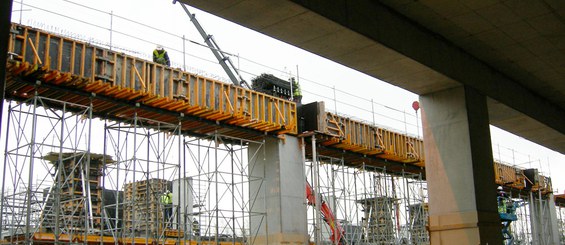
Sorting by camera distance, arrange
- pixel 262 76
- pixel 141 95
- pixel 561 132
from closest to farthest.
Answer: pixel 561 132
pixel 141 95
pixel 262 76

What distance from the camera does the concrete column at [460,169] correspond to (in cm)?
1478

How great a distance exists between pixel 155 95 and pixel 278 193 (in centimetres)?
729

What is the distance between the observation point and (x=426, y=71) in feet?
46.9

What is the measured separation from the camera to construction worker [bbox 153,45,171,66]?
2510 cm

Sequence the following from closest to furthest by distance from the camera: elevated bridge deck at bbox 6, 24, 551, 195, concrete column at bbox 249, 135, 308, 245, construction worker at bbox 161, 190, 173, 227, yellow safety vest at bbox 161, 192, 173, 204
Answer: elevated bridge deck at bbox 6, 24, 551, 195 < construction worker at bbox 161, 190, 173, 227 < concrete column at bbox 249, 135, 308, 245 < yellow safety vest at bbox 161, 192, 173, 204

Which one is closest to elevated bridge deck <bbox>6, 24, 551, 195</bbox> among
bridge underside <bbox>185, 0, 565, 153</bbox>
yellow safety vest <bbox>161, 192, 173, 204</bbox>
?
yellow safety vest <bbox>161, 192, 173, 204</bbox>

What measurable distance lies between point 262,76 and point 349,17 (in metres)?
19.1

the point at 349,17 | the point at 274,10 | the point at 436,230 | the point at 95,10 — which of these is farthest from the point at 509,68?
the point at 95,10

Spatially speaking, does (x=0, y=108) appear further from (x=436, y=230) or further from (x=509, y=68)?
(x=509, y=68)

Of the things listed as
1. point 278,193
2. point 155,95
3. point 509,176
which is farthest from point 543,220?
point 155,95

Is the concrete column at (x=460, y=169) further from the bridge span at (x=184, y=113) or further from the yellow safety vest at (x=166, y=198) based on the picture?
the yellow safety vest at (x=166, y=198)

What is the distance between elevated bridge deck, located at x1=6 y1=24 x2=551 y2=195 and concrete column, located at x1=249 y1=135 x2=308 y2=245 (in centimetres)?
82

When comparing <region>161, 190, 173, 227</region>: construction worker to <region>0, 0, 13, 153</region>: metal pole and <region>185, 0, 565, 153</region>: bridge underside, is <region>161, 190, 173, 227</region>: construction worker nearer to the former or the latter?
<region>185, 0, 565, 153</region>: bridge underside

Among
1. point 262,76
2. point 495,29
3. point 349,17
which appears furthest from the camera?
point 262,76
